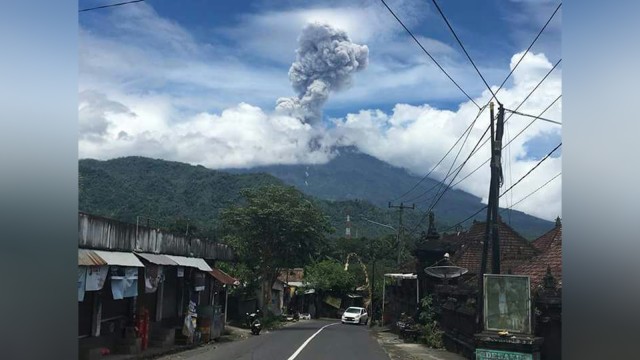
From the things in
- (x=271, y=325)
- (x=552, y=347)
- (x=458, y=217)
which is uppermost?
(x=458, y=217)

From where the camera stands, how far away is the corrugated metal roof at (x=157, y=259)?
1490 centimetres

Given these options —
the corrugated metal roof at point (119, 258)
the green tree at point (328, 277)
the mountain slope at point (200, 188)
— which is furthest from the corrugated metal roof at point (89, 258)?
the green tree at point (328, 277)

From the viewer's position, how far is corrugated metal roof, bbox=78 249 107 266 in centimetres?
1131

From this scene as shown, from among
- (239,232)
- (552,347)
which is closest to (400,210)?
(239,232)

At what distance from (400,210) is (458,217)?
11.3 meters

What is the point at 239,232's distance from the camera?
985 inches

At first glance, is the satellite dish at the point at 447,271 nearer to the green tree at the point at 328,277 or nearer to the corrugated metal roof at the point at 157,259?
the corrugated metal roof at the point at 157,259

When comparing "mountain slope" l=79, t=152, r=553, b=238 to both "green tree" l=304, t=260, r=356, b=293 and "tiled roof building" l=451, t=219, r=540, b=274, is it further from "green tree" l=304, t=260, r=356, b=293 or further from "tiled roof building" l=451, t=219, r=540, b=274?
"green tree" l=304, t=260, r=356, b=293

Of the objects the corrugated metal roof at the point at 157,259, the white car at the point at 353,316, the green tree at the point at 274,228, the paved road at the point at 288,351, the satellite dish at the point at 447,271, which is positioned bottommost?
A: the white car at the point at 353,316

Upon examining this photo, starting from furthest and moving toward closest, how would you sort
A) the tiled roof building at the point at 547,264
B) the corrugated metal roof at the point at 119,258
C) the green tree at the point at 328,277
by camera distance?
the green tree at the point at 328,277, the tiled roof building at the point at 547,264, the corrugated metal roof at the point at 119,258

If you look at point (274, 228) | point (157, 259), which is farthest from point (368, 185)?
point (157, 259)

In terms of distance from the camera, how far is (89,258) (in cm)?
1172

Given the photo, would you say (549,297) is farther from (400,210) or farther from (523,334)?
(400,210)

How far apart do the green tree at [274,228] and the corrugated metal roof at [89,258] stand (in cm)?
1065
